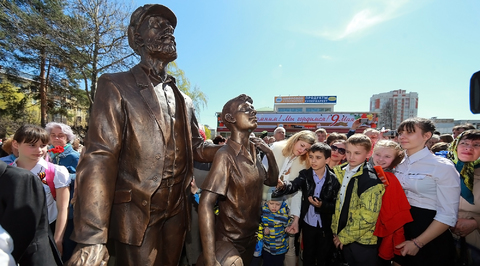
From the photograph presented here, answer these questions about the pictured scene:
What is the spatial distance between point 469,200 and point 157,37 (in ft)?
11.6

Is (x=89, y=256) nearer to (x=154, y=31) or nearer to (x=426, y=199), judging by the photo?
(x=154, y=31)

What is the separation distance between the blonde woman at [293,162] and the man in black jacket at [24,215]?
8.06 feet

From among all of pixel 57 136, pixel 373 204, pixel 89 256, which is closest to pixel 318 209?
pixel 373 204

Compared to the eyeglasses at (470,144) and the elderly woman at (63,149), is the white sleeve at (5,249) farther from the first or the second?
the eyeglasses at (470,144)

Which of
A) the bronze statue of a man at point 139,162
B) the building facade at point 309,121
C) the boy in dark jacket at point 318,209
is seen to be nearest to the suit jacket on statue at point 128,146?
the bronze statue of a man at point 139,162

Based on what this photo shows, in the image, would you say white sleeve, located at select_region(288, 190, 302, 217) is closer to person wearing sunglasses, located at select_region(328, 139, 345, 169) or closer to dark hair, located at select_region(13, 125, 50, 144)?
person wearing sunglasses, located at select_region(328, 139, 345, 169)

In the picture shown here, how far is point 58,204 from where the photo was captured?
267 centimetres

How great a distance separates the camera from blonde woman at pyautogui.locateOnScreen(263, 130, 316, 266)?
123 inches

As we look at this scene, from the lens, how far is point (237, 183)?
1521 millimetres

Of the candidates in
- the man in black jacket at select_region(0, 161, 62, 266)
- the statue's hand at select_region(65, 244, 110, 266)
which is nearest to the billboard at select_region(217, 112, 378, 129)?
the man in black jacket at select_region(0, 161, 62, 266)

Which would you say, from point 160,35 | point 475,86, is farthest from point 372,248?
point 160,35

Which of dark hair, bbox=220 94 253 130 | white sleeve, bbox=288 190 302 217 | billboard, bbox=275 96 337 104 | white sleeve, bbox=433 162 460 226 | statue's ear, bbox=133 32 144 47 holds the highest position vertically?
billboard, bbox=275 96 337 104

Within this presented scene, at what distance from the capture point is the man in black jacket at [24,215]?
1564 mm

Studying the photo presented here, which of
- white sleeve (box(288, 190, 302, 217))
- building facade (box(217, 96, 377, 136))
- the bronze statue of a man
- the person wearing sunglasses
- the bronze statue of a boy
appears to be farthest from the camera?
building facade (box(217, 96, 377, 136))
